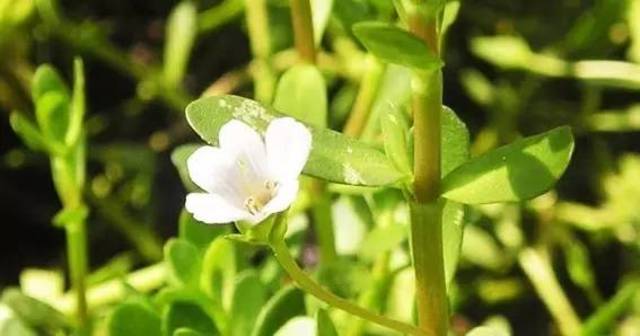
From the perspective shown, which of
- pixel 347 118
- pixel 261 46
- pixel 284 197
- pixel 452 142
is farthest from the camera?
pixel 347 118

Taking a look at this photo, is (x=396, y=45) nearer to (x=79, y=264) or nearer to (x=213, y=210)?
(x=213, y=210)

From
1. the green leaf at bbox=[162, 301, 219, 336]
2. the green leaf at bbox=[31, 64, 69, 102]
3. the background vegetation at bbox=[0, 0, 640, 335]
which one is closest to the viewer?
the green leaf at bbox=[162, 301, 219, 336]

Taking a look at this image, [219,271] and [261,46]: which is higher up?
[261,46]

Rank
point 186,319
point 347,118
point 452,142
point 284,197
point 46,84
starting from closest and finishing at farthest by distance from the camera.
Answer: point 284,197
point 452,142
point 186,319
point 46,84
point 347,118

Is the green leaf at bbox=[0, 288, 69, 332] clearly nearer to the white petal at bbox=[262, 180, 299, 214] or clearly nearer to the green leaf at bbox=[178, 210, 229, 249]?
the green leaf at bbox=[178, 210, 229, 249]

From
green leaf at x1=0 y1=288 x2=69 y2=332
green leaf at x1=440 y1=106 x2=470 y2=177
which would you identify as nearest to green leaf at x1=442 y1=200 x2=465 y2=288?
green leaf at x1=440 y1=106 x2=470 y2=177

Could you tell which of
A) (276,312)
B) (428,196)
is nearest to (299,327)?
(276,312)
